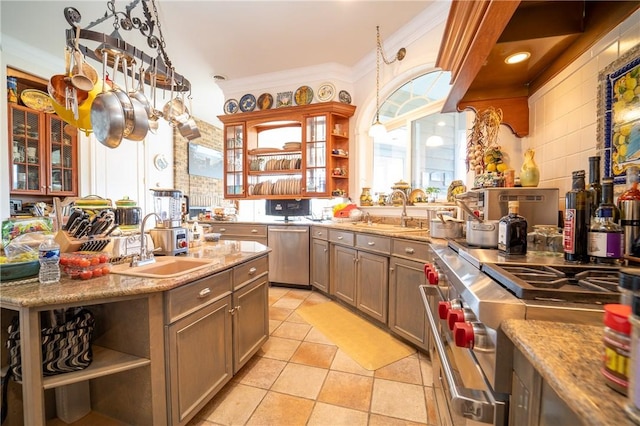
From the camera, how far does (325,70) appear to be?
373 cm

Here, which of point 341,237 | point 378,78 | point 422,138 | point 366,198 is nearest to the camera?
point 341,237

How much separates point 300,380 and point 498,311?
1575 millimetres

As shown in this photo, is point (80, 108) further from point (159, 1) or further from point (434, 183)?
point (434, 183)

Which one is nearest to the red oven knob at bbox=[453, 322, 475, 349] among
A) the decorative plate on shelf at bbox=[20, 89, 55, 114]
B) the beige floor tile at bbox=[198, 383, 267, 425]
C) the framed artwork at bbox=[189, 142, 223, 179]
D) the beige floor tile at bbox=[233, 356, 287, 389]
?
the beige floor tile at bbox=[198, 383, 267, 425]

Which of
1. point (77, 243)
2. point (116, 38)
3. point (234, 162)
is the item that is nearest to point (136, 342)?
point (77, 243)

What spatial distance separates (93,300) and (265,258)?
1.09 meters

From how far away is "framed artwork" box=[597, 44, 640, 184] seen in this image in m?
1.01

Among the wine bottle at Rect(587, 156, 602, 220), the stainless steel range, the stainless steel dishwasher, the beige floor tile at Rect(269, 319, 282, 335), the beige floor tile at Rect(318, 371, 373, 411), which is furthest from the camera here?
the stainless steel dishwasher

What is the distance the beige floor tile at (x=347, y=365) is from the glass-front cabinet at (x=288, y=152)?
2.16m

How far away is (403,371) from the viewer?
185 cm

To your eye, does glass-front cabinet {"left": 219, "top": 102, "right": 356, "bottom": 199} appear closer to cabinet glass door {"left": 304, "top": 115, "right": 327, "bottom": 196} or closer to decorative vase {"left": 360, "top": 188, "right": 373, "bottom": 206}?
cabinet glass door {"left": 304, "top": 115, "right": 327, "bottom": 196}

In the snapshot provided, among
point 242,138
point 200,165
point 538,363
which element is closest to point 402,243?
point 538,363

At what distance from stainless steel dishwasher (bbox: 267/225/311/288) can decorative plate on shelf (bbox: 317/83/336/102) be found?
190cm

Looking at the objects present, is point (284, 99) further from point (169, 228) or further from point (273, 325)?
point (273, 325)
